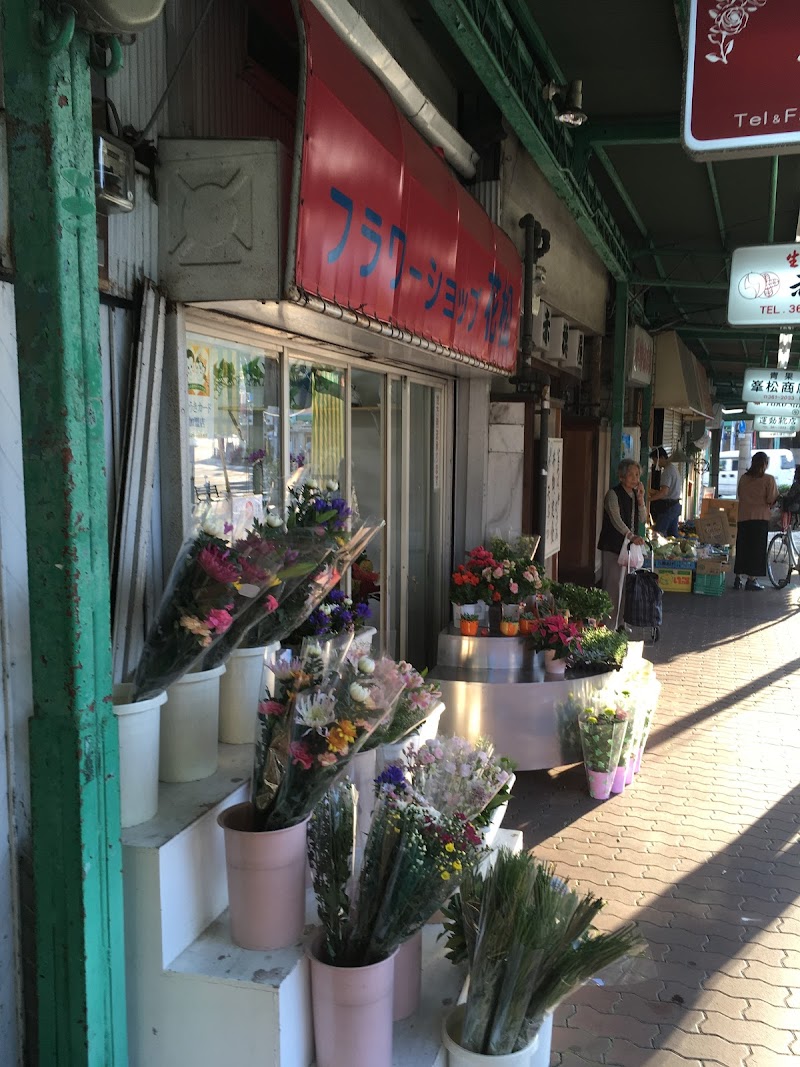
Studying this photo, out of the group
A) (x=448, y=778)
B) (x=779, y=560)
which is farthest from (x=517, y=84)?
(x=779, y=560)

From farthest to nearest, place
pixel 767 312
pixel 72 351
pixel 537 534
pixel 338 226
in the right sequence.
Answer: pixel 767 312 → pixel 537 534 → pixel 338 226 → pixel 72 351

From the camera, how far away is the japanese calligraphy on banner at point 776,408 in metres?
16.7

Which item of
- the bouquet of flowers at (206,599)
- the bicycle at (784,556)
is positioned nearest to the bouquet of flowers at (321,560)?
the bouquet of flowers at (206,599)

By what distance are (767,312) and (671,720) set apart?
15.3 ft

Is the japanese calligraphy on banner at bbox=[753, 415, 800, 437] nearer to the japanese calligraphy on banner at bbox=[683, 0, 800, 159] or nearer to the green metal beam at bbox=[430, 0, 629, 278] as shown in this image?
the green metal beam at bbox=[430, 0, 629, 278]

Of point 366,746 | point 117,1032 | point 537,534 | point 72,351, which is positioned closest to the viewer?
point 72,351

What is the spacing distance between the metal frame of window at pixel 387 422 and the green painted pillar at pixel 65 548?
1.31 meters

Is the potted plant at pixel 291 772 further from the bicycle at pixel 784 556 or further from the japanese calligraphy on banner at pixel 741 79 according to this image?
the bicycle at pixel 784 556

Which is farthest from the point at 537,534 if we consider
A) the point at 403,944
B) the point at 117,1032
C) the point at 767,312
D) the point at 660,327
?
the point at 660,327

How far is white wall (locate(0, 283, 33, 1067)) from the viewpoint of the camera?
7.79 ft

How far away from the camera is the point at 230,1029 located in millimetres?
2271

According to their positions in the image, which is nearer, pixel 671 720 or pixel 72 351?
pixel 72 351

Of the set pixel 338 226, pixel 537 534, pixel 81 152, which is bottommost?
pixel 537 534

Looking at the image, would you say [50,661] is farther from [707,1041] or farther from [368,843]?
[707,1041]
